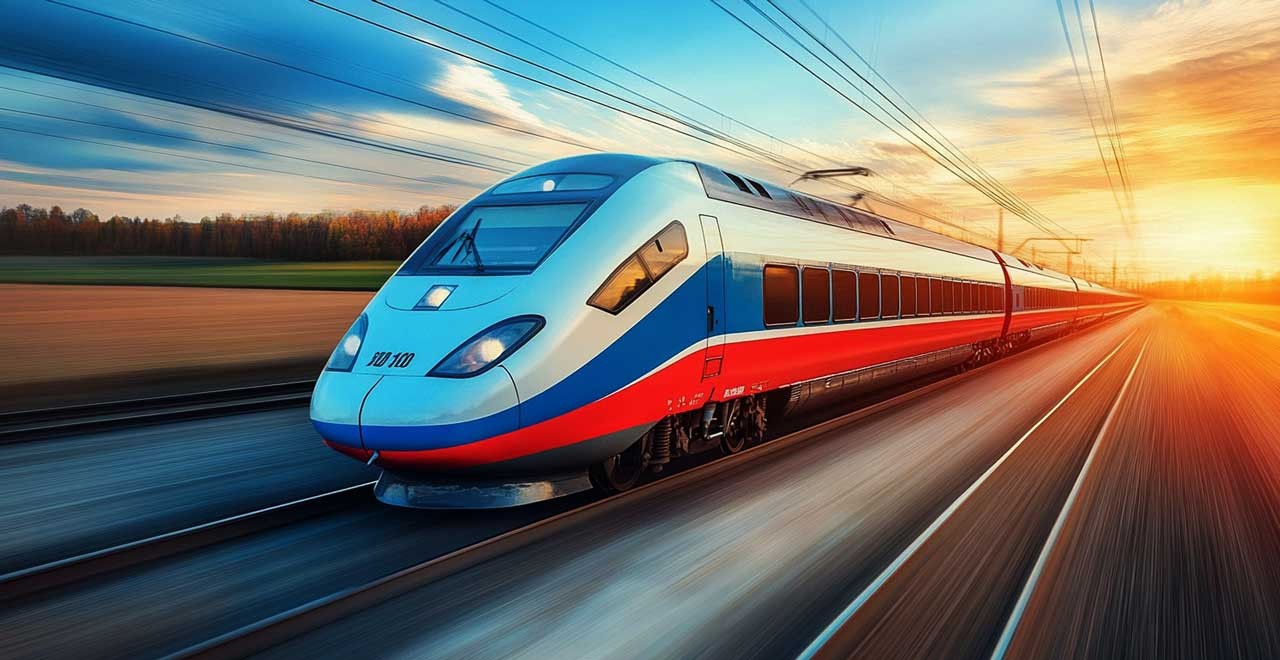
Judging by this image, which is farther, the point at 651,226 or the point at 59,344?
the point at 59,344

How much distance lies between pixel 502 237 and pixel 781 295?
121 inches

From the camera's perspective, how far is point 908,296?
A: 39.4ft

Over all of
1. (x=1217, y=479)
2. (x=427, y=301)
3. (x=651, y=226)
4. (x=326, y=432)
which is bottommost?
(x=1217, y=479)

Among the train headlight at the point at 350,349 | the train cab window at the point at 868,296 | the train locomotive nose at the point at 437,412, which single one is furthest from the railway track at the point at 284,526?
the train cab window at the point at 868,296

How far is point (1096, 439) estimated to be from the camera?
916 cm

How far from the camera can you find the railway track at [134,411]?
8.77 meters

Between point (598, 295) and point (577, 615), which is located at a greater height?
point (598, 295)

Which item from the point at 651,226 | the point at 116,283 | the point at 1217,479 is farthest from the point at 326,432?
the point at 116,283

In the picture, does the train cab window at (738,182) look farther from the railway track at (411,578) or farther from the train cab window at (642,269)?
the railway track at (411,578)

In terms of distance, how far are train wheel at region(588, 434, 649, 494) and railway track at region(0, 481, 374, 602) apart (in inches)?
69.3

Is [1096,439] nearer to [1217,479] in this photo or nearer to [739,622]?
[1217,479]

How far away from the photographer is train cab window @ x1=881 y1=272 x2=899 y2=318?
10.9 meters

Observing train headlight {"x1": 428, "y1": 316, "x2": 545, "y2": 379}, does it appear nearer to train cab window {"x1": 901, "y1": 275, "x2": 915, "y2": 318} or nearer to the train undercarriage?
the train undercarriage

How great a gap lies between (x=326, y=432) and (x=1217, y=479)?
789 centimetres
